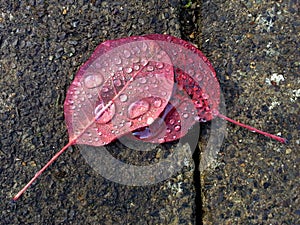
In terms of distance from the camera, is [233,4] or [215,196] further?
[233,4]

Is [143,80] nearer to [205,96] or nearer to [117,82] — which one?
[117,82]

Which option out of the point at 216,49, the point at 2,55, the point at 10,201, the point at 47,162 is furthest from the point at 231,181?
the point at 2,55

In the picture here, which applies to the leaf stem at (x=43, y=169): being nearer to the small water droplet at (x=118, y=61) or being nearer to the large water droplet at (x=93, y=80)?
the large water droplet at (x=93, y=80)

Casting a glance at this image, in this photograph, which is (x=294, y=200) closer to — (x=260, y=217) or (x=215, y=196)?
(x=260, y=217)

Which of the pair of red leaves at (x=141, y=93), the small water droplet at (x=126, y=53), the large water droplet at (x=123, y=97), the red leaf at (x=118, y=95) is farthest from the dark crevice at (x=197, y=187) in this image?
the small water droplet at (x=126, y=53)

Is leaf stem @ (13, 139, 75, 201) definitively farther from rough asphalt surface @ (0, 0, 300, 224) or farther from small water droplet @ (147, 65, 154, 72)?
small water droplet @ (147, 65, 154, 72)

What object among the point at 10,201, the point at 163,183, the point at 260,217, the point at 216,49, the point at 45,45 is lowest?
the point at 260,217
